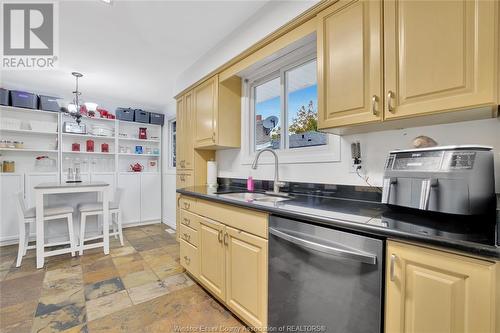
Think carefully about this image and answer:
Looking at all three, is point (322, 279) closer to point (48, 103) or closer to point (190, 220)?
point (190, 220)

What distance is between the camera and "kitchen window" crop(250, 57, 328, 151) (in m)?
1.99

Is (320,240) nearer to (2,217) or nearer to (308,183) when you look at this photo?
(308,183)

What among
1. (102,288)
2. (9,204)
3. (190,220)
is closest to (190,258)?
(190,220)

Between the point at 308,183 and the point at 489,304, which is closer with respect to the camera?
the point at 489,304

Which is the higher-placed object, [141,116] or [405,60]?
[141,116]

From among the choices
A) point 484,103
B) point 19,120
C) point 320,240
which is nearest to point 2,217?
point 19,120

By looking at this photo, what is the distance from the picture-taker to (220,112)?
2.44m

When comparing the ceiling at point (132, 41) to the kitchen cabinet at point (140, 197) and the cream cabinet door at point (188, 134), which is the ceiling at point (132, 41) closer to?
the cream cabinet door at point (188, 134)

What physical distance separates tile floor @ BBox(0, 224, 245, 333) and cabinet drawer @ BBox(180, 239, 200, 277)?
157 mm

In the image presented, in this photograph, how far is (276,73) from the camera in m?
2.30

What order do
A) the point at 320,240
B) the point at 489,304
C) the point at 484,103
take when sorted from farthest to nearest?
the point at 320,240 → the point at 484,103 → the point at 489,304

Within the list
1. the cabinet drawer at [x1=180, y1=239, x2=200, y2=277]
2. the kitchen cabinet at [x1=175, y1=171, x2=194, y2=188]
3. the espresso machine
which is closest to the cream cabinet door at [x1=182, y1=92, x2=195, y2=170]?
the kitchen cabinet at [x1=175, y1=171, x2=194, y2=188]

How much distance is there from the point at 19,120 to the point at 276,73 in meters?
3.98

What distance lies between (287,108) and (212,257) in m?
1.49
